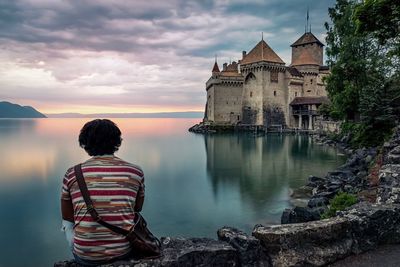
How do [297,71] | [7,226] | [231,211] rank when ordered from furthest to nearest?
[297,71]
[231,211]
[7,226]

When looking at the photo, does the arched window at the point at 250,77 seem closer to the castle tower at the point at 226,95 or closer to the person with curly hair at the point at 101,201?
the castle tower at the point at 226,95

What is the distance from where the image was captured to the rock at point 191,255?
11.5 feet

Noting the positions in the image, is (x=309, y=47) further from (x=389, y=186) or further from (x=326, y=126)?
(x=389, y=186)

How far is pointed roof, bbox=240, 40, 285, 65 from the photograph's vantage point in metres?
69.1

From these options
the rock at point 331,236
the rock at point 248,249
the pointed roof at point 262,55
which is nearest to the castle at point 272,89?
the pointed roof at point 262,55

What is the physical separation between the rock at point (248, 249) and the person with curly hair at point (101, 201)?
1299 mm

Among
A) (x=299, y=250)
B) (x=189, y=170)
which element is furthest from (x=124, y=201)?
(x=189, y=170)

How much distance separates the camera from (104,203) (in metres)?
3.20

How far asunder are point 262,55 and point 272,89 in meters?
7.25

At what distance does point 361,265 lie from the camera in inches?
184

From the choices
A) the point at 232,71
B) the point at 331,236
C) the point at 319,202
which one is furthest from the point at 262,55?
the point at 331,236

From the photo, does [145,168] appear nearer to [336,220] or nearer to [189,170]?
[189,170]

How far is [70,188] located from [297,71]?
74.3 metres

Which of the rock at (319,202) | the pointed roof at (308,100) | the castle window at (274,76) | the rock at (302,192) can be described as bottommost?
the rock at (302,192)
